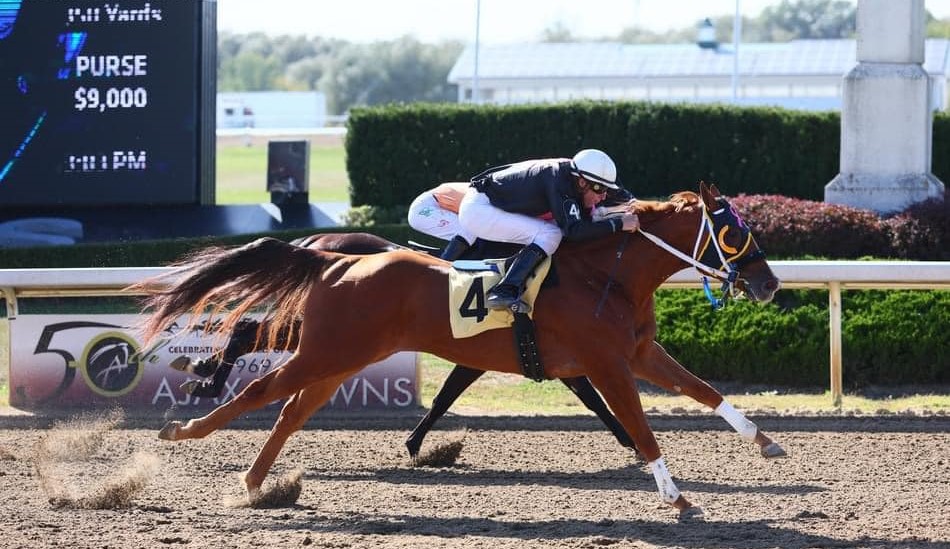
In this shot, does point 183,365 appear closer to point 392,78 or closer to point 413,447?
point 413,447

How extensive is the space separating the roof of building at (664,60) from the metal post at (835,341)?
35175mm

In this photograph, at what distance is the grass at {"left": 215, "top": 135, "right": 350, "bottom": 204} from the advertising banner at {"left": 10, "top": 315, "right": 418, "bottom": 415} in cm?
1251

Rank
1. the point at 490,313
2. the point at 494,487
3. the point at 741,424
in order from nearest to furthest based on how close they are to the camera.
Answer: the point at 490,313 → the point at 741,424 → the point at 494,487

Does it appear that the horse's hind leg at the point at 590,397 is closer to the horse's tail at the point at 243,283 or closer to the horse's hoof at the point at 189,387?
the horse's tail at the point at 243,283

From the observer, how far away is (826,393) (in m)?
9.39

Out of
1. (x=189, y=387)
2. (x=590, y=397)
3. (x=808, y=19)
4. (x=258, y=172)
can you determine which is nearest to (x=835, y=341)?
(x=590, y=397)

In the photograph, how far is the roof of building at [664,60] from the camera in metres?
44.1

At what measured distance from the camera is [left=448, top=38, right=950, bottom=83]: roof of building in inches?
1736

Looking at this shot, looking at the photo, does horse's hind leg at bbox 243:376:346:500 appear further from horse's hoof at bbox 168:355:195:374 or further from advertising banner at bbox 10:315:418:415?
advertising banner at bbox 10:315:418:415

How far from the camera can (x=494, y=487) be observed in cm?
685

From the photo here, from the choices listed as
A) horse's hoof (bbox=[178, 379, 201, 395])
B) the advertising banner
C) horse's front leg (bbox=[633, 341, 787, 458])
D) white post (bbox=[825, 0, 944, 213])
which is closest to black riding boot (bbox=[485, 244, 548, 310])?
horse's front leg (bbox=[633, 341, 787, 458])

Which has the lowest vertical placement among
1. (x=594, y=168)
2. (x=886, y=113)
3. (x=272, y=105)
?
(x=594, y=168)

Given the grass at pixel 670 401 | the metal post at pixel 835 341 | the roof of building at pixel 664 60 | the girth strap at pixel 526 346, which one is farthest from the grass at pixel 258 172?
the girth strap at pixel 526 346

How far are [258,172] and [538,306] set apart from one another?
2753 cm
